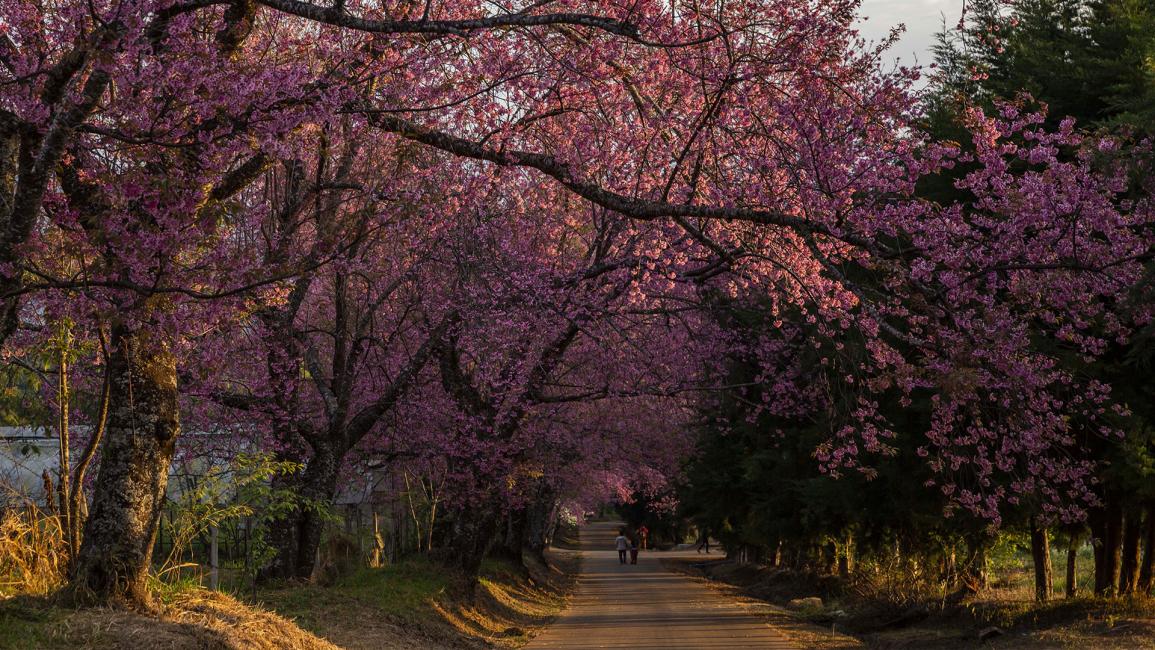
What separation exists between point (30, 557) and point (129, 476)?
2348 millimetres

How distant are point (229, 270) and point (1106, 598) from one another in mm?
15249

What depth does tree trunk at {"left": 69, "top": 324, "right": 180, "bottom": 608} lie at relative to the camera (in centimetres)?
967

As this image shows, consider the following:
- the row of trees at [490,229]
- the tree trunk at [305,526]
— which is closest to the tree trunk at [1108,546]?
the row of trees at [490,229]

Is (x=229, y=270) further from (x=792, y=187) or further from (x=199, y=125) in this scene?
(x=792, y=187)

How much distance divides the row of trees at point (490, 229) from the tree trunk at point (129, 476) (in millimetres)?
23

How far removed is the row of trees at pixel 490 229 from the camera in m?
8.62

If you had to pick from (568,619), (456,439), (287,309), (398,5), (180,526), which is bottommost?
(568,619)

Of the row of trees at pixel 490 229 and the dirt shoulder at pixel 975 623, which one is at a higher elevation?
the row of trees at pixel 490 229

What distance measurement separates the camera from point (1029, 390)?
12.6 meters

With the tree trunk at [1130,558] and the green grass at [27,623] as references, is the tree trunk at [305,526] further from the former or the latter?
the tree trunk at [1130,558]

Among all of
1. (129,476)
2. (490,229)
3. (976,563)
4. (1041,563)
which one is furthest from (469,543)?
(129,476)

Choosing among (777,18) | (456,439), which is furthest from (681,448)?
(777,18)

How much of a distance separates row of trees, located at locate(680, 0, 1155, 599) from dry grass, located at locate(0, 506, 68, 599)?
7.89m

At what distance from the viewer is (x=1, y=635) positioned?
825 cm
